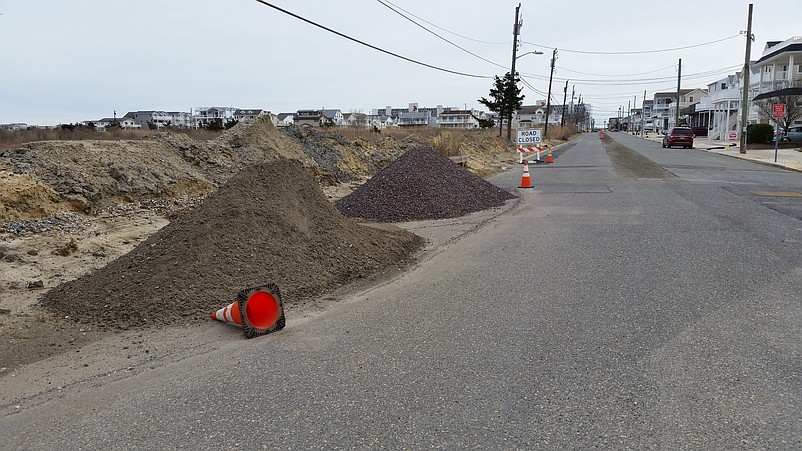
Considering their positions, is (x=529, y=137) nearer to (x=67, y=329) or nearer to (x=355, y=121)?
(x=355, y=121)

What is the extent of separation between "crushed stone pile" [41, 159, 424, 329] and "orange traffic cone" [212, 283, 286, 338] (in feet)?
1.96

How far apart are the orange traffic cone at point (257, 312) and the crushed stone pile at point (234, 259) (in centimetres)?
60

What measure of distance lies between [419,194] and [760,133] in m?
46.6

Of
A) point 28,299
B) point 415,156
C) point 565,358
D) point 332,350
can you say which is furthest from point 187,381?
point 415,156

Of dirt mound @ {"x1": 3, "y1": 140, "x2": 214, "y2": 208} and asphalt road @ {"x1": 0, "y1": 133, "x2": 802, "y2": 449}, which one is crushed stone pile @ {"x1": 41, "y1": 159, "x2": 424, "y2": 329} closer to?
asphalt road @ {"x1": 0, "y1": 133, "x2": 802, "y2": 449}

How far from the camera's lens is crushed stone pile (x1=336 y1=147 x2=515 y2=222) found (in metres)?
13.3

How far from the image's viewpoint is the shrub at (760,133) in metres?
49.6

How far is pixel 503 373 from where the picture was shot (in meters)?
4.46

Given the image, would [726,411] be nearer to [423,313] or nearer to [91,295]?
[423,313]

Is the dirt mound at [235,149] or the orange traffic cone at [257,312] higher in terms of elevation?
the dirt mound at [235,149]

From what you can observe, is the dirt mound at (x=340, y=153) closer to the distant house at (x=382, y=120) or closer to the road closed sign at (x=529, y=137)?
the road closed sign at (x=529, y=137)

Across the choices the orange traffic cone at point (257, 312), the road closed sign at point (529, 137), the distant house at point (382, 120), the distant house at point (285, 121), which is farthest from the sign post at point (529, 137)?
the distant house at point (382, 120)

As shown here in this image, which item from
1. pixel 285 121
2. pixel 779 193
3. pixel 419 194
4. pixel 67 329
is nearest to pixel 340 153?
pixel 419 194

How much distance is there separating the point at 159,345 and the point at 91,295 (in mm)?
1607
